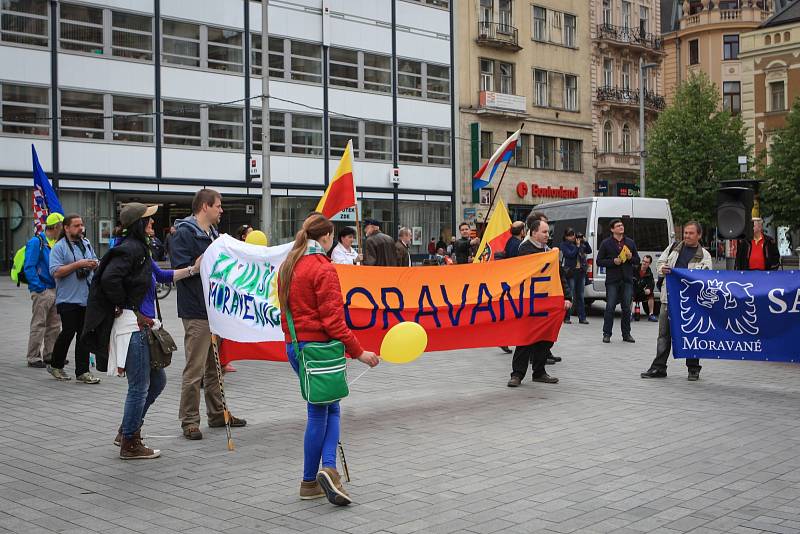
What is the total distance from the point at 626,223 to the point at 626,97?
37185mm

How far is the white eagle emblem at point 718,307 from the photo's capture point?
35.3 feet

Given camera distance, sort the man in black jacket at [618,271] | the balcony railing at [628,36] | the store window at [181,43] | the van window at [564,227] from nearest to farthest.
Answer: the man in black jacket at [618,271]
the van window at [564,227]
the store window at [181,43]
the balcony railing at [628,36]

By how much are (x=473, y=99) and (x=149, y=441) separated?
42421mm

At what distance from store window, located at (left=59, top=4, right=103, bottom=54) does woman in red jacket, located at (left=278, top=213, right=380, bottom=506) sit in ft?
106

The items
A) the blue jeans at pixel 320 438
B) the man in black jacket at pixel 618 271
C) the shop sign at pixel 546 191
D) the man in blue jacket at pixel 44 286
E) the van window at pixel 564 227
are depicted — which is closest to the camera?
the blue jeans at pixel 320 438

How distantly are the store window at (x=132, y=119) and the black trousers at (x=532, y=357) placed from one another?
1137 inches

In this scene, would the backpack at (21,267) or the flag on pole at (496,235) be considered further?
the flag on pole at (496,235)

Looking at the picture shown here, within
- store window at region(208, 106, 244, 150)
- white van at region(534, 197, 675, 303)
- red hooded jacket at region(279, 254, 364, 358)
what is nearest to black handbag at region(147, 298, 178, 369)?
red hooded jacket at region(279, 254, 364, 358)

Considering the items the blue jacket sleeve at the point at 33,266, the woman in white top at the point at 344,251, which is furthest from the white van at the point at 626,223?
the blue jacket sleeve at the point at 33,266

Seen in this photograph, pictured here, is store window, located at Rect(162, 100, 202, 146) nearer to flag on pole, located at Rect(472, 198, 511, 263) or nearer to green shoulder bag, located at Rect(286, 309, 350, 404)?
flag on pole, located at Rect(472, 198, 511, 263)

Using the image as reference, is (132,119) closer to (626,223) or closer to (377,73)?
(377,73)

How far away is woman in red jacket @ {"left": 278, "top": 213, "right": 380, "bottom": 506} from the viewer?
571cm

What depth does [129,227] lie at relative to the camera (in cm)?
709

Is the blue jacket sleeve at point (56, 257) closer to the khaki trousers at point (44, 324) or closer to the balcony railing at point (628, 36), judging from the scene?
the khaki trousers at point (44, 324)
